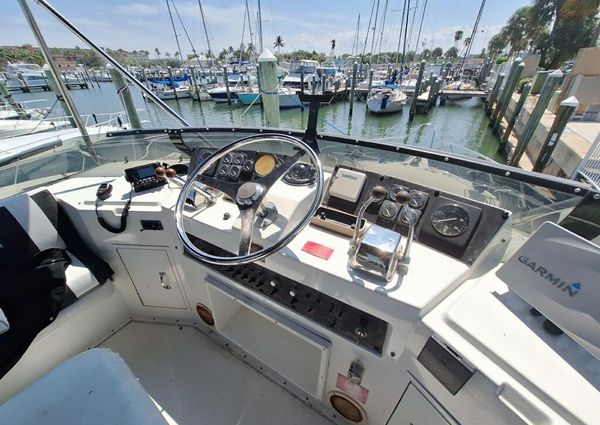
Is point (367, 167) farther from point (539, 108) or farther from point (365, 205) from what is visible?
point (539, 108)

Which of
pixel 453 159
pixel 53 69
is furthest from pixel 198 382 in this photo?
pixel 53 69

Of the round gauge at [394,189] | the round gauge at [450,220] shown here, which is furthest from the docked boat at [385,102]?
the round gauge at [450,220]

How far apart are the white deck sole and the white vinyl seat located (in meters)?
0.69

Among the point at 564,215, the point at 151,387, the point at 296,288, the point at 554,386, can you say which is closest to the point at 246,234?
the point at 296,288

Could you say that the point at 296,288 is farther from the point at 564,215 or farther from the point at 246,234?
the point at 564,215

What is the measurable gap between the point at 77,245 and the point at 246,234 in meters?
1.33

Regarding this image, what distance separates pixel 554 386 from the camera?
676 mm

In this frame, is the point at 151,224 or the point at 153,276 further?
the point at 153,276

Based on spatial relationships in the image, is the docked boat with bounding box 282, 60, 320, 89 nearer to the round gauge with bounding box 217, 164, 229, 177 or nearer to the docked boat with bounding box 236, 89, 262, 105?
the docked boat with bounding box 236, 89, 262, 105

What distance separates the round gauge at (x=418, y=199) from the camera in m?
1.18

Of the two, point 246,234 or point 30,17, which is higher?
point 30,17

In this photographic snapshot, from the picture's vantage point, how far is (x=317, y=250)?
1.09 m

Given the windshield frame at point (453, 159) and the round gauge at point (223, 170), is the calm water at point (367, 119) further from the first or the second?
the round gauge at point (223, 170)

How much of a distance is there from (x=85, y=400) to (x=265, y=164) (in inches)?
45.5
